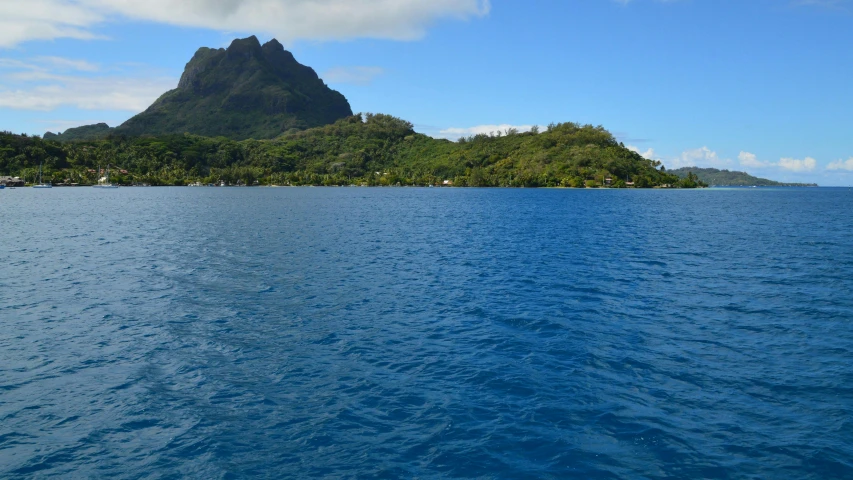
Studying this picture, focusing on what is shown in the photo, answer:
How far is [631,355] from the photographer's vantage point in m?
26.1

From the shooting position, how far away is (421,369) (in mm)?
23578

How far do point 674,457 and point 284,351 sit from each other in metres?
17.4

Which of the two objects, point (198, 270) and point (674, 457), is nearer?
point (674, 457)

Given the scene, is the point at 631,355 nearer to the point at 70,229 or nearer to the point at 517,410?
the point at 517,410

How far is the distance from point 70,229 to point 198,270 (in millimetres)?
49063

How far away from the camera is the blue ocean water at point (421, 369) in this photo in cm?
1653

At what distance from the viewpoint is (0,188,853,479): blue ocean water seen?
1653cm

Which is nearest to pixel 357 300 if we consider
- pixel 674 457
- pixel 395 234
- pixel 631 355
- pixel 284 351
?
pixel 284 351

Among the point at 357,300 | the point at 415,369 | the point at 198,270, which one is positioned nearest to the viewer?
the point at 415,369

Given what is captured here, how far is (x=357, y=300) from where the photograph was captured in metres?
36.9

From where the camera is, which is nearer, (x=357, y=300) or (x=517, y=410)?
(x=517, y=410)

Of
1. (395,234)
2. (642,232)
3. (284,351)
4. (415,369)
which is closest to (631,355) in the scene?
(415,369)

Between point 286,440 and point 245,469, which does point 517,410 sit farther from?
point 245,469

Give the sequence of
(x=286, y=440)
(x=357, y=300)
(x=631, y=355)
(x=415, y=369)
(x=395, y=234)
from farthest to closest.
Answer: (x=395, y=234) → (x=357, y=300) → (x=631, y=355) → (x=415, y=369) → (x=286, y=440)
